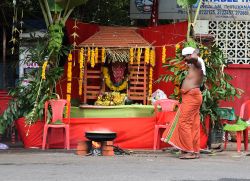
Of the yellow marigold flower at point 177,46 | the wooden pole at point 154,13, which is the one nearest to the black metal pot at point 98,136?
the yellow marigold flower at point 177,46

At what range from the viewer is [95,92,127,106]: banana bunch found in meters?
12.3

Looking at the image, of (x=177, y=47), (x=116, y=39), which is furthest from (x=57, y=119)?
(x=177, y=47)

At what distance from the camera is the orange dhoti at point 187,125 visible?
9.78 m

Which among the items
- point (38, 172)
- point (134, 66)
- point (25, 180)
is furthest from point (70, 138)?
point (25, 180)

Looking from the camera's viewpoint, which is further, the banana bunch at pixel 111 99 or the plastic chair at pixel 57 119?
the banana bunch at pixel 111 99

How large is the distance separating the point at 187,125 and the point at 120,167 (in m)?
1.57

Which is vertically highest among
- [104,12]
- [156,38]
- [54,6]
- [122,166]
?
[104,12]

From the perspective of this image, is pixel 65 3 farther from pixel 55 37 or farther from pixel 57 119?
pixel 57 119

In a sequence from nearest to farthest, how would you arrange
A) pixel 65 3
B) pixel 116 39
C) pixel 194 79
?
pixel 194 79
pixel 65 3
pixel 116 39

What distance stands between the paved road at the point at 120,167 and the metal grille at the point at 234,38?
347 cm

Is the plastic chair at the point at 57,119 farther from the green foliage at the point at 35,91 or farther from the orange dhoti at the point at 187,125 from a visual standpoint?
the orange dhoti at the point at 187,125

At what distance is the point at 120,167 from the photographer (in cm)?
877

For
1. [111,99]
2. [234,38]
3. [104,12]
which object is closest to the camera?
[111,99]

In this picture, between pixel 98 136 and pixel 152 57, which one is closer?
pixel 98 136
